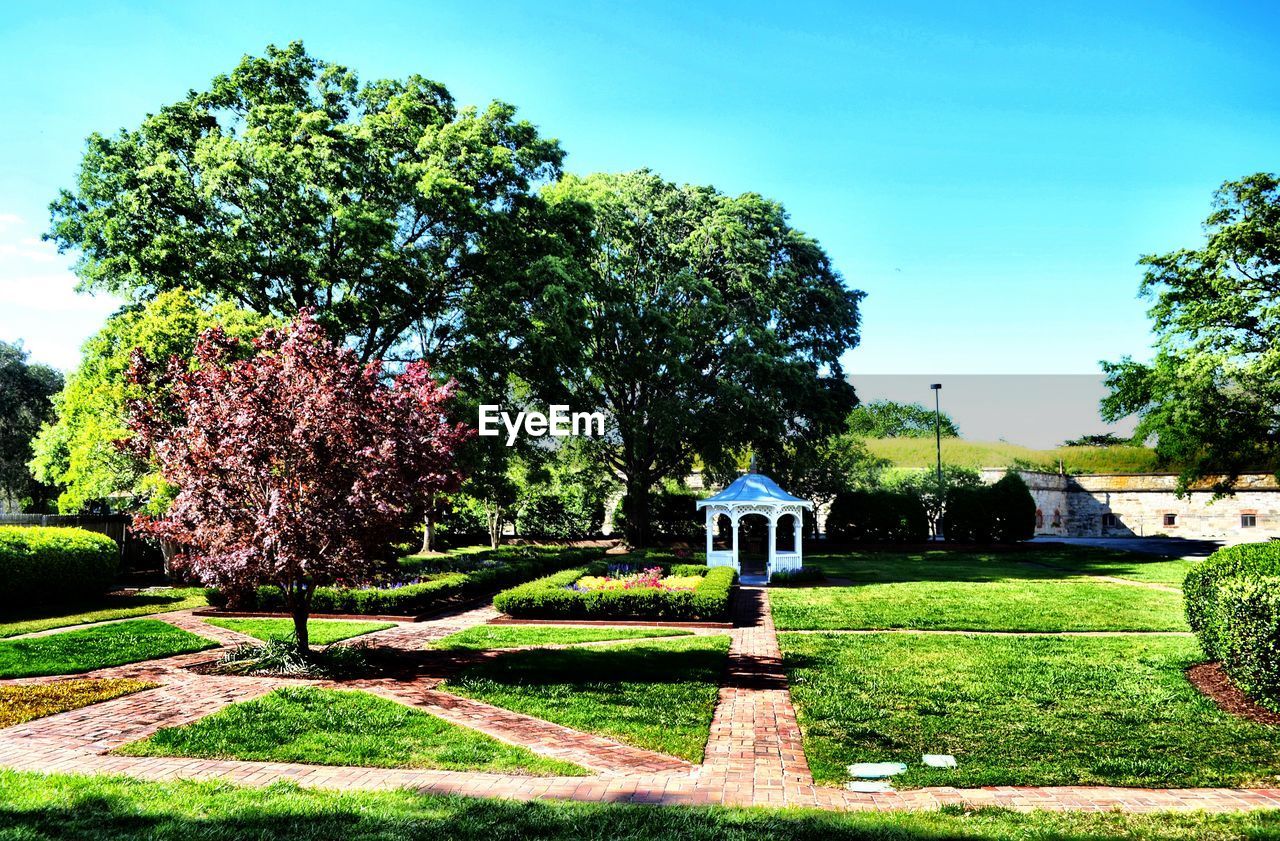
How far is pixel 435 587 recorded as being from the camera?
17703 mm

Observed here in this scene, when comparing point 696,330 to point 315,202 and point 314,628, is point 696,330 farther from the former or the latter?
point 314,628

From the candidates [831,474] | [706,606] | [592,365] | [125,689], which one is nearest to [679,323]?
[592,365]

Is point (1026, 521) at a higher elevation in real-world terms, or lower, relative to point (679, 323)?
lower

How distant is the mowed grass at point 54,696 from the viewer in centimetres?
843

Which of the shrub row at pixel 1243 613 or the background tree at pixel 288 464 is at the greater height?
the background tree at pixel 288 464

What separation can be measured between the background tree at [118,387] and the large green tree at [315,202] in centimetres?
159

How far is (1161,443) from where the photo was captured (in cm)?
2988

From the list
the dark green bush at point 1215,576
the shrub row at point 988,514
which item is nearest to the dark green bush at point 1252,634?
the dark green bush at point 1215,576

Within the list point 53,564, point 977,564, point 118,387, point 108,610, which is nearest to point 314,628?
point 108,610

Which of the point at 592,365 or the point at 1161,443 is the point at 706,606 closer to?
the point at 592,365

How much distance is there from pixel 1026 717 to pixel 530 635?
832 cm

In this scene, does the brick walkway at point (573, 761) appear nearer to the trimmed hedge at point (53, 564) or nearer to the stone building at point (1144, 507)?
the trimmed hedge at point (53, 564)

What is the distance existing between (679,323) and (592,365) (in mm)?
4144

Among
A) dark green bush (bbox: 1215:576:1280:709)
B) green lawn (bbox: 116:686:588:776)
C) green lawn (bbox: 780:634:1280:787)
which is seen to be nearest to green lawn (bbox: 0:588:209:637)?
green lawn (bbox: 116:686:588:776)
